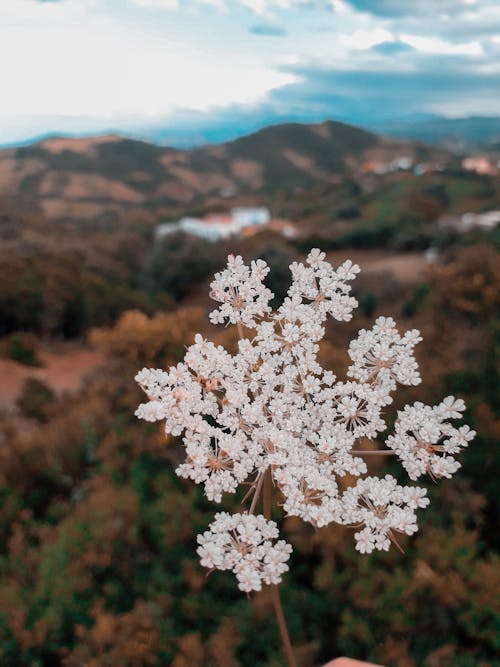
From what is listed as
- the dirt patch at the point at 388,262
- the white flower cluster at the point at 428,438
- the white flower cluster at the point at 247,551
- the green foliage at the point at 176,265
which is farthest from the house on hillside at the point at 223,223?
the white flower cluster at the point at 247,551

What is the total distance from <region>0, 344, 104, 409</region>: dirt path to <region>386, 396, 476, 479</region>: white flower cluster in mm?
10357

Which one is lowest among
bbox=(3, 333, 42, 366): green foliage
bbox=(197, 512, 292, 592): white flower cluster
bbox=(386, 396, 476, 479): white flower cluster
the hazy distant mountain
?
bbox=(3, 333, 42, 366): green foliage

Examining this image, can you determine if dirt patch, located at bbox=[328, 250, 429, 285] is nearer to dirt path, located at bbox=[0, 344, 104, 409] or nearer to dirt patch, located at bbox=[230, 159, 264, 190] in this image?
dirt path, located at bbox=[0, 344, 104, 409]

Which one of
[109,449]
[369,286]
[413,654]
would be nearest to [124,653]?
[413,654]

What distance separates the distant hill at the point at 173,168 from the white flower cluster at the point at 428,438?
63.8m

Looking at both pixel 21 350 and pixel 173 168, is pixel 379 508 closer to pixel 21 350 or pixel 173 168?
pixel 21 350

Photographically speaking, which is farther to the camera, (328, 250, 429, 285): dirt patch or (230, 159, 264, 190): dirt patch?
(230, 159, 264, 190): dirt patch

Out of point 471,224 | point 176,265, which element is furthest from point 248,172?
point 176,265

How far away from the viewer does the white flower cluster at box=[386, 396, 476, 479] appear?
1868 mm

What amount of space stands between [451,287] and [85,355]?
12.2 m

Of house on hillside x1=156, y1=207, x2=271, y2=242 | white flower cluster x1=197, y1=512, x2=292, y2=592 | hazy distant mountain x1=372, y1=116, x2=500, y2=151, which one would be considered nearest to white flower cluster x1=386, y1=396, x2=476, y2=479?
white flower cluster x1=197, y1=512, x2=292, y2=592

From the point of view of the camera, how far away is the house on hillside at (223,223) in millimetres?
52372

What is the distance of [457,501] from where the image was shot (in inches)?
201

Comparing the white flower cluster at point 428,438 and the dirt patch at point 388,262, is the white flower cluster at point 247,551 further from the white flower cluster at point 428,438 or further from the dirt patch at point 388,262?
the dirt patch at point 388,262
